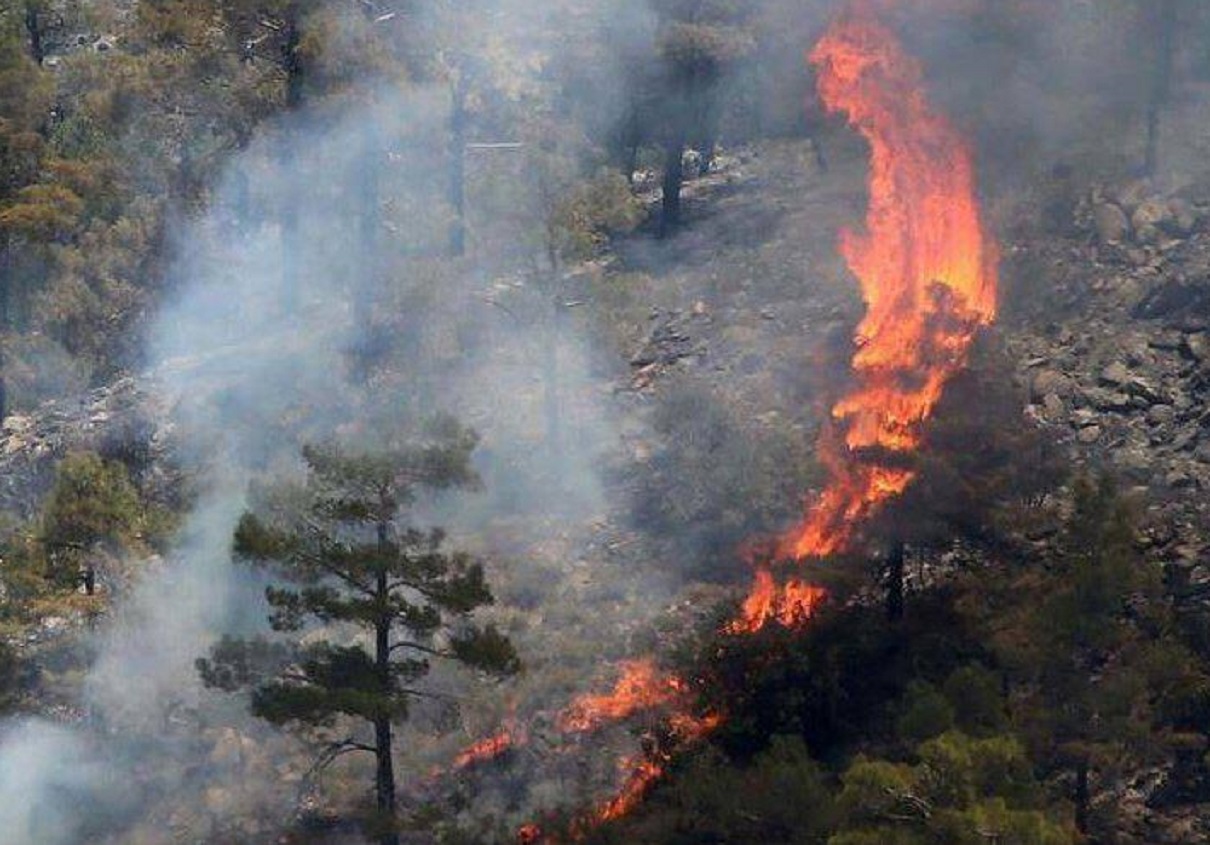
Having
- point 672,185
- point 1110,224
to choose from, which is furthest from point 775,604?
point 672,185

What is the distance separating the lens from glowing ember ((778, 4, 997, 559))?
3106 centimetres

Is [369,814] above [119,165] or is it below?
below

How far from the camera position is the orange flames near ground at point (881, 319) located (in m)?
28.9

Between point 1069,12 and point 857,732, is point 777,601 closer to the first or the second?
point 857,732

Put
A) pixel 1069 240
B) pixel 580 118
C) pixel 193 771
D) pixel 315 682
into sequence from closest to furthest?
pixel 315 682, pixel 193 771, pixel 1069 240, pixel 580 118

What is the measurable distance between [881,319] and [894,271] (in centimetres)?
212

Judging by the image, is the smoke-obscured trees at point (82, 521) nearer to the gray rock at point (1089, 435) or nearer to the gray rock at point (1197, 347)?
the gray rock at point (1089, 435)

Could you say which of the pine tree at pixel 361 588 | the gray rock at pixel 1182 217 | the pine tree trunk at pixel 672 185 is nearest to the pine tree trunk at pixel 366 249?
the pine tree trunk at pixel 672 185

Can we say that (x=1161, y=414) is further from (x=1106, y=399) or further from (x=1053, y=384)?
(x=1053, y=384)

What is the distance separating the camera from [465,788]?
A: 28188 millimetres

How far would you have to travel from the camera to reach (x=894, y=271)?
38.3 metres

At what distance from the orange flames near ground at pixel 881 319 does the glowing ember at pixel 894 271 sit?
0.12 feet

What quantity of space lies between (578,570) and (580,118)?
736 inches

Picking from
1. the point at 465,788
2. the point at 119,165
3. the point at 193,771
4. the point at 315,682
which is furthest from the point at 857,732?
the point at 119,165
